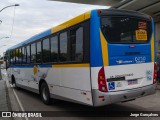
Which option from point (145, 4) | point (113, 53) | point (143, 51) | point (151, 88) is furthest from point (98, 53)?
point (145, 4)

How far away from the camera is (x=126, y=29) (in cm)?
800

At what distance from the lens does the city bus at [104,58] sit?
736cm

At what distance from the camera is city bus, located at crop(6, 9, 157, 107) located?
7.36m

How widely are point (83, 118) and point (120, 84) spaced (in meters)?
1.69

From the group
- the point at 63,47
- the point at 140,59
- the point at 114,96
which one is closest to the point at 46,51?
the point at 63,47

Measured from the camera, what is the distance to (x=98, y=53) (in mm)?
7332

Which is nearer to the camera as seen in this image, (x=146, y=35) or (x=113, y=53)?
(x=113, y=53)

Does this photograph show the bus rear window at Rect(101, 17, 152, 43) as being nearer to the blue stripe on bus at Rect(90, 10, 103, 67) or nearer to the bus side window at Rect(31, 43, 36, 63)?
the blue stripe on bus at Rect(90, 10, 103, 67)

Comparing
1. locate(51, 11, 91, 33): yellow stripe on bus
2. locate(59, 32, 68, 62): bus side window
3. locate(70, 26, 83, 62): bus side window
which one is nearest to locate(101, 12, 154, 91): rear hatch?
locate(51, 11, 91, 33): yellow stripe on bus

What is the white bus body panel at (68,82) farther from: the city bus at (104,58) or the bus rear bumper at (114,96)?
the bus rear bumper at (114,96)

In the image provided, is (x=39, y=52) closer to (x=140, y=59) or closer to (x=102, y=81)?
(x=140, y=59)

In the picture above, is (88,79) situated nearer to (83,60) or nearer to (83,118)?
(83,60)

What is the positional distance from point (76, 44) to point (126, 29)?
4.91ft

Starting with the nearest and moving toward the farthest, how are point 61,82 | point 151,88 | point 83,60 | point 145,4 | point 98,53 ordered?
point 98,53 → point 83,60 → point 151,88 → point 61,82 → point 145,4
